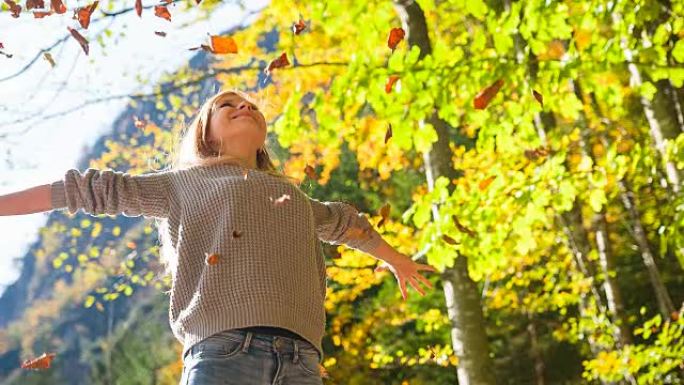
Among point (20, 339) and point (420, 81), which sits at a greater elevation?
point (20, 339)

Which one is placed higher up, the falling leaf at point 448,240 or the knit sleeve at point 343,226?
the falling leaf at point 448,240

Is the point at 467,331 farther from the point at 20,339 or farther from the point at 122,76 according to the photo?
the point at 20,339

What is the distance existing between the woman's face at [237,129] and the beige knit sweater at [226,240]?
104mm

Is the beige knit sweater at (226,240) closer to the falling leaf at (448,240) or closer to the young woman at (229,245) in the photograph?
the young woman at (229,245)

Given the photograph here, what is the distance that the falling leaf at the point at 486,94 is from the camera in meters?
3.49

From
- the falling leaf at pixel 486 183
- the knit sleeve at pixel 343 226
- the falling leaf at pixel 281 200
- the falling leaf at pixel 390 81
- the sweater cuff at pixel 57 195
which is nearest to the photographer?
the sweater cuff at pixel 57 195

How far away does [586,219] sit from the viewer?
11.2 meters

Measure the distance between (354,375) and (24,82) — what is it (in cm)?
577

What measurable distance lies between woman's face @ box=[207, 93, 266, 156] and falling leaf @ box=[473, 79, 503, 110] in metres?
1.40

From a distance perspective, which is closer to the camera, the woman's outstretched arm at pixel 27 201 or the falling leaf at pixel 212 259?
the woman's outstretched arm at pixel 27 201

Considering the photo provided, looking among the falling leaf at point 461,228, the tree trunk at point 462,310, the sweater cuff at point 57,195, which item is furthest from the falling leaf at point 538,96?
the sweater cuff at point 57,195

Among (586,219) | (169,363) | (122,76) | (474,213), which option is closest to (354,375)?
(169,363)

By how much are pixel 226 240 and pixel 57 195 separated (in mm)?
464

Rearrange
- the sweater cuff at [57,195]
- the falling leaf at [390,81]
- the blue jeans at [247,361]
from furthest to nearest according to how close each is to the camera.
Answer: the falling leaf at [390,81]
the sweater cuff at [57,195]
the blue jeans at [247,361]
